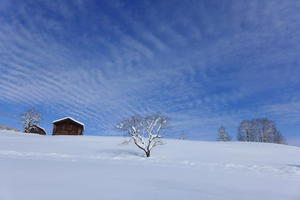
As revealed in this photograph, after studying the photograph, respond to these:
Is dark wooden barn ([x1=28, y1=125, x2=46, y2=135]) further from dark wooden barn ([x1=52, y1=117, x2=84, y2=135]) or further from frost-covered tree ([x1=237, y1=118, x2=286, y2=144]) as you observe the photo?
frost-covered tree ([x1=237, y1=118, x2=286, y2=144])

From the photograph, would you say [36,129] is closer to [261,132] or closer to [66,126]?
[66,126]

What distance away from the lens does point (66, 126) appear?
150ft

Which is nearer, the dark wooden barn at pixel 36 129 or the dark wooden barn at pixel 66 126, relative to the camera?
the dark wooden barn at pixel 66 126

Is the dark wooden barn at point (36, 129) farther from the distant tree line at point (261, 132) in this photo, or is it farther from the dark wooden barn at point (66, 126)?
the distant tree line at point (261, 132)

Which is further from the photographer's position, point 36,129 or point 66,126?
point 36,129

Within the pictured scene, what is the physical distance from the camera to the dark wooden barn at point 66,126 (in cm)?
4522

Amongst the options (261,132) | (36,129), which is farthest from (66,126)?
(261,132)

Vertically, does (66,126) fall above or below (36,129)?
above

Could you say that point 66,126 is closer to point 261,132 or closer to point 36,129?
point 36,129

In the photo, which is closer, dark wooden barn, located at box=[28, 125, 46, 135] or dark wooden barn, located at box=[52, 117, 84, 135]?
dark wooden barn, located at box=[52, 117, 84, 135]

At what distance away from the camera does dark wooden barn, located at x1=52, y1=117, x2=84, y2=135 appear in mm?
45219

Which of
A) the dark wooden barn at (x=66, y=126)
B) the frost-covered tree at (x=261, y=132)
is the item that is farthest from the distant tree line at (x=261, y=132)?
the dark wooden barn at (x=66, y=126)

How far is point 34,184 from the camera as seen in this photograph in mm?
4758

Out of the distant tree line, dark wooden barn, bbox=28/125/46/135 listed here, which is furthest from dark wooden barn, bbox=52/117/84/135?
the distant tree line
